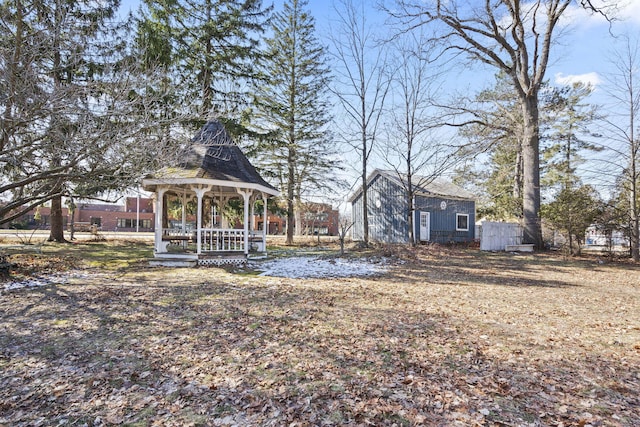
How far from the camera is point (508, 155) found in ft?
82.3

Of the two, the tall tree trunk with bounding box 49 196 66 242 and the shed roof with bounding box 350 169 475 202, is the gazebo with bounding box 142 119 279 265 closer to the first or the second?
the tall tree trunk with bounding box 49 196 66 242

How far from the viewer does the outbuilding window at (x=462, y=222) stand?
2280 cm

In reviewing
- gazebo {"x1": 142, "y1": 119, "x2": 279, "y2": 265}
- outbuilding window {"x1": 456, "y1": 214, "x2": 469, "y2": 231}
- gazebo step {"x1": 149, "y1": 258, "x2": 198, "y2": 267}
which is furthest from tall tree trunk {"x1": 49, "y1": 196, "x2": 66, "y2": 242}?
outbuilding window {"x1": 456, "y1": 214, "x2": 469, "y2": 231}

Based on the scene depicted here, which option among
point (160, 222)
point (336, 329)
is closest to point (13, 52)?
point (160, 222)

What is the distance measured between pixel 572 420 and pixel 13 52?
30.5ft

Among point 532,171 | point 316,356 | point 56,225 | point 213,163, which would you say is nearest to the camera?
point 316,356

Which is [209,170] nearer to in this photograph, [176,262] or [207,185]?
[207,185]

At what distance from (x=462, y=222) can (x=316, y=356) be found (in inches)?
844

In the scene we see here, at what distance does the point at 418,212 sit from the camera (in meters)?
21.0

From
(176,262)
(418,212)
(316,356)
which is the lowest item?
(316,356)

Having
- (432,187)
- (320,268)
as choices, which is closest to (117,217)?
(432,187)

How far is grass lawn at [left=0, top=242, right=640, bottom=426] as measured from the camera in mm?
2812

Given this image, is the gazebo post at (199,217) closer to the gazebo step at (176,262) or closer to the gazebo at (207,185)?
the gazebo at (207,185)

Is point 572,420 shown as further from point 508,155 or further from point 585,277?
point 508,155
